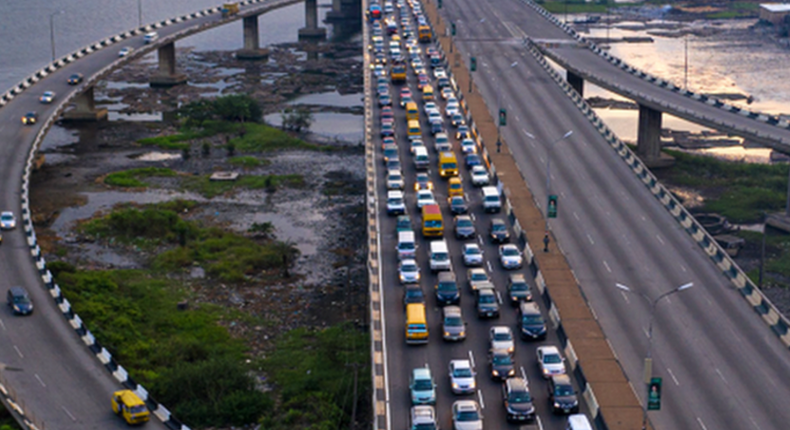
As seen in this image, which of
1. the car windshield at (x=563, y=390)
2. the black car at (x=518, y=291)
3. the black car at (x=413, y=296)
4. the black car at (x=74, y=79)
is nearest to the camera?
the car windshield at (x=563, y=390)

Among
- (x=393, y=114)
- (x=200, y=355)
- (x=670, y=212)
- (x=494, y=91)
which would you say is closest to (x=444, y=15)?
(x=494, y=91)

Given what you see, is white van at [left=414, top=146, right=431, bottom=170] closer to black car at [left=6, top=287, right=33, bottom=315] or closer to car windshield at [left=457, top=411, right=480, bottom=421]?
black car at [left=6, top=287, right=33, bottom=315]

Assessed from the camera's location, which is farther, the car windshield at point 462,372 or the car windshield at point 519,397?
the car windshield at point 462,372

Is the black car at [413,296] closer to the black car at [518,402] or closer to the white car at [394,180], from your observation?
the black car at [518,402]

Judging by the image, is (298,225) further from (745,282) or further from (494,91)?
(745,282)

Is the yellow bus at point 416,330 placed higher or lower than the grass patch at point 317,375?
higher

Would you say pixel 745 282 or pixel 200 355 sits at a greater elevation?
pixel 745 282

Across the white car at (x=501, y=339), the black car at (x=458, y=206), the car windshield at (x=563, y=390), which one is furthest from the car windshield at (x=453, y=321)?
the black car at (x=458, y=206)
